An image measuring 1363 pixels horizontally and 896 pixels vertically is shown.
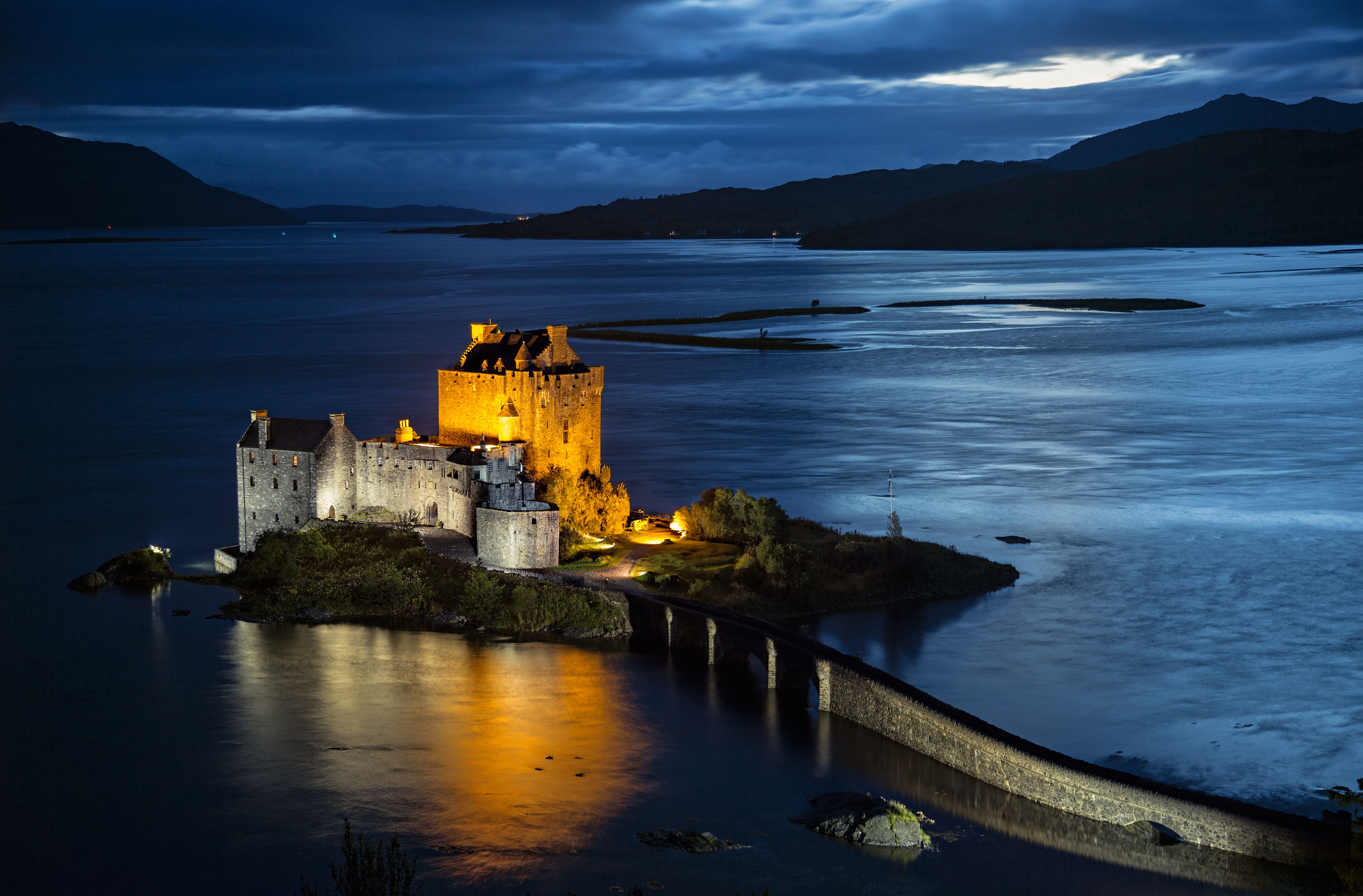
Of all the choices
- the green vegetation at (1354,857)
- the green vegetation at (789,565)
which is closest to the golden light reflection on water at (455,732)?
the green vegetation at (789,565)

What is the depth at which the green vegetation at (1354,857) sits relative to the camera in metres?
24.9

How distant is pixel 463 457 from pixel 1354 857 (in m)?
30.8

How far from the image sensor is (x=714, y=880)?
28578mm

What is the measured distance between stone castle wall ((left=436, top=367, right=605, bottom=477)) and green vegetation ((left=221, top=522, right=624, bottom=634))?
5287 mm

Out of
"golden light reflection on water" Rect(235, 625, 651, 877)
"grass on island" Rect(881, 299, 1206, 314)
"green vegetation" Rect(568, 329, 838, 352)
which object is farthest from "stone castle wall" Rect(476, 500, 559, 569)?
"grass on island" Rect(881, 299, 1206, 314)

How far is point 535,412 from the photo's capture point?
49.9 meters

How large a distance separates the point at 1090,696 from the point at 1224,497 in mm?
30307

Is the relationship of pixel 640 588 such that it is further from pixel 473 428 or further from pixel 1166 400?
pixel 1166 400

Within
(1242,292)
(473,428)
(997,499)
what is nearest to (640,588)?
(473,428)

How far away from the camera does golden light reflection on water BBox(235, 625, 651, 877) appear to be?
1240 inches

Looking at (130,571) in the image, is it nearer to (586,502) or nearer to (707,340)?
(586,502)

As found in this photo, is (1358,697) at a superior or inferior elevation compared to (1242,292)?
inferior

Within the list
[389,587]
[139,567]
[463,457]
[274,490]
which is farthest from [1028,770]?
[139,567]

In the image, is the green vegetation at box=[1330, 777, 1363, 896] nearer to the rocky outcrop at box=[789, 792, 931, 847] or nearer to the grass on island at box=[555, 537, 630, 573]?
the rocky outcrop at box=[789, 792, 931, 847]
